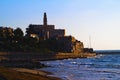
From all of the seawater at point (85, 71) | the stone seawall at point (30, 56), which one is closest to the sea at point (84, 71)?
the seawater at point (85, 71)

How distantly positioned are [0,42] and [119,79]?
81.0 m

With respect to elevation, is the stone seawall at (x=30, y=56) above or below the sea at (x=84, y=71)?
above

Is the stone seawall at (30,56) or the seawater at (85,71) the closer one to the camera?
the seawater at (85,71)

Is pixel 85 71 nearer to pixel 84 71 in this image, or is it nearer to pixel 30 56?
pixel 84 71

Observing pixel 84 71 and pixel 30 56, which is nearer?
pixel 84 71

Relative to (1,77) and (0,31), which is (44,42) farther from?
(1,77)

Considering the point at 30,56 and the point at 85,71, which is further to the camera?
the point at 30,56

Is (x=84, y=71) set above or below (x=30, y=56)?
below

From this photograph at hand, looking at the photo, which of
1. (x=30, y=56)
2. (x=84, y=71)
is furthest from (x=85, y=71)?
(x=30, y=56)

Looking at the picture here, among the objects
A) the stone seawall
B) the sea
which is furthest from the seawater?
the stone seawall

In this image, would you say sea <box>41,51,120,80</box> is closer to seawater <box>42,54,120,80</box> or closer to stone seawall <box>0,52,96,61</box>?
seawater <box>42,54,120,80</box>

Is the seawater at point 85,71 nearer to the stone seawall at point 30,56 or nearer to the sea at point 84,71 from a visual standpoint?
the sea at point 84,71

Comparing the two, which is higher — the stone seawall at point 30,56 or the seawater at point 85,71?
the stone seawall at point 30,56

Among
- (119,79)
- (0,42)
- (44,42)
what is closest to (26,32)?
(44,42)
